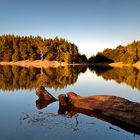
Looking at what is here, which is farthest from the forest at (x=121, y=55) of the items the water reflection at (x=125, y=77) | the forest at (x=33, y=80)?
the forest at (x=33, y=80)

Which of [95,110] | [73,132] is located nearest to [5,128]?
[73,132]

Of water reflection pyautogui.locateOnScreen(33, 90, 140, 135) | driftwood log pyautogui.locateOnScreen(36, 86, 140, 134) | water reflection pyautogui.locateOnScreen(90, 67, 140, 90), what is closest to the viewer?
water reflection pyautogui.locateOnScreen(33, 90, 140, 135)

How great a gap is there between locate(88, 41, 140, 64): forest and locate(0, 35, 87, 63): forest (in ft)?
71.2

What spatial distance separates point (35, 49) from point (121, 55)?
142ft

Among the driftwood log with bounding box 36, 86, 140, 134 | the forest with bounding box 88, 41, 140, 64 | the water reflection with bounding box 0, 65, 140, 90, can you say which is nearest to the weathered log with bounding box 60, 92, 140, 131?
the driftwood log with bounding box 36, 86, 140, 134

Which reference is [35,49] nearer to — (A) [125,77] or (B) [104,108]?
(A) [125,77]

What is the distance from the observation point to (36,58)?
131m

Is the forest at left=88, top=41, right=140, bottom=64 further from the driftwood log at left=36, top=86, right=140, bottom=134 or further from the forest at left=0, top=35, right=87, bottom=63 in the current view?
the driftwood log at left=36, top=86, right=140, bottom=134

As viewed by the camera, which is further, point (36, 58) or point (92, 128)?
point (36, 58)

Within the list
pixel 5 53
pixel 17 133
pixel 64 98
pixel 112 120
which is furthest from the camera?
pixel 5 53

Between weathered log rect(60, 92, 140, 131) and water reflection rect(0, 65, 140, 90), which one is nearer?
weathered log rect(60, 92, 140, 131)

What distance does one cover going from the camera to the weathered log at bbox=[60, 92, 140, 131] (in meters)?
17.6

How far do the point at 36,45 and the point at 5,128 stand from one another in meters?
116

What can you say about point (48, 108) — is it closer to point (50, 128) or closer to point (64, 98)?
point (64, 98)
